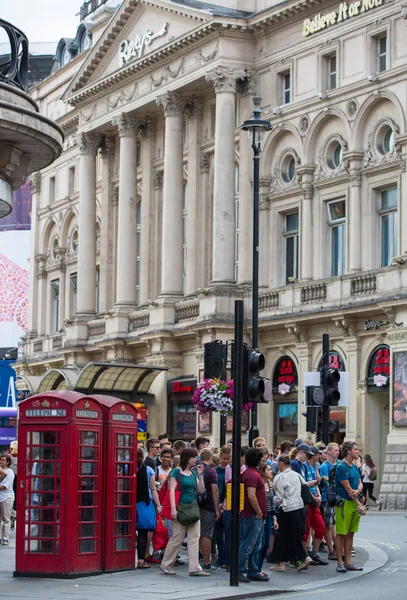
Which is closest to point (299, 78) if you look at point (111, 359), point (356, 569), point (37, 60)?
point (111, 359)

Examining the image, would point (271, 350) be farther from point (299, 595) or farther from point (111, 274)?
point (299, 595)

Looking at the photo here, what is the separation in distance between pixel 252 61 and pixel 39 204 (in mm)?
23923

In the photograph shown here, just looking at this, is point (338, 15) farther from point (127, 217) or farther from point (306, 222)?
point (127, 217)

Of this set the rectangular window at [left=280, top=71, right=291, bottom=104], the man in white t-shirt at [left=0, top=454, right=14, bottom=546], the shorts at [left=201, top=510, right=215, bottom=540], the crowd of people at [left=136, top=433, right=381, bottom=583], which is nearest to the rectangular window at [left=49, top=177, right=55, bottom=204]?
the rectangular window at [left=280, top=71, right=291, bottom=104]

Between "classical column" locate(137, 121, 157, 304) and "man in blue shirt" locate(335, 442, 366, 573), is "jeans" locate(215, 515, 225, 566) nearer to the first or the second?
"man in blue shirt" locate(335, 442, 366, 573)

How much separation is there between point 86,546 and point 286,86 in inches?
1374

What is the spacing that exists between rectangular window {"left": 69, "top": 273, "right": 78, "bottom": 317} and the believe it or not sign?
2266 cm

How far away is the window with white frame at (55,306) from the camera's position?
7319 centimetres

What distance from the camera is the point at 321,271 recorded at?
5078 cm

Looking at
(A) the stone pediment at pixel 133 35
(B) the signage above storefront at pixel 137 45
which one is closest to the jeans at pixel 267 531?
(A) the stone pediment at pixel 133 35

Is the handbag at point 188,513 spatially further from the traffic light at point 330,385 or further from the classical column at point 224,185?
the classical column at point 224,185

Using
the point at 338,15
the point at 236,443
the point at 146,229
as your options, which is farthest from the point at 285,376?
the point at 236,443

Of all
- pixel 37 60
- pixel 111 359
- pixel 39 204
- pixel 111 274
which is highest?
pixel 37 60

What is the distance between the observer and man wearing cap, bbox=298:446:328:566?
955 inches
